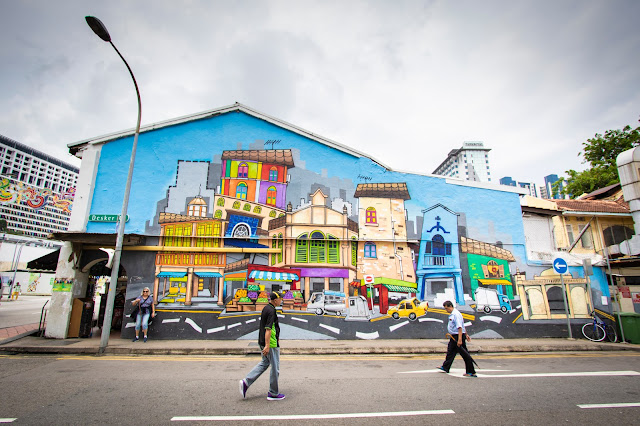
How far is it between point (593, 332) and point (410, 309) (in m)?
7.07

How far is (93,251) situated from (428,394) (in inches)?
475

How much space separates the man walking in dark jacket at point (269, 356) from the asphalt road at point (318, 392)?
18 centimetres

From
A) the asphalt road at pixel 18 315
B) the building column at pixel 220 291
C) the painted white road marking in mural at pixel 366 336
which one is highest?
the building column at pixel 220 291

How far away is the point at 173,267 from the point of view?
11789 millimetres

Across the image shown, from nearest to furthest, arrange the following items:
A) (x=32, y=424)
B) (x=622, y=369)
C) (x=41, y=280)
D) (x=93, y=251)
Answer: (x=32, y=424)
(x=622, y=369)
(x=93, y=251)
(x=41, y=280)

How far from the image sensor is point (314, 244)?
12.6m

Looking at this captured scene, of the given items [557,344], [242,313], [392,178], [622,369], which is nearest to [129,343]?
[242,313]

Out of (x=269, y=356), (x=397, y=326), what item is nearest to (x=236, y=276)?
(x=397, y=326)

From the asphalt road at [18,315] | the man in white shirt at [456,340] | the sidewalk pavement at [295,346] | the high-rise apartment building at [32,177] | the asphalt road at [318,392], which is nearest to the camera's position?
the asphalt road at [318,392]

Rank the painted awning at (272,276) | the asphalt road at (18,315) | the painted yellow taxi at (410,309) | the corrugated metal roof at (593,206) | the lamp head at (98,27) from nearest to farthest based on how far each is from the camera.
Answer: the lamp head at (98,27) < the painted awning at (272,276) < the painted yellow taxi at (410,309) < the corrugated metal roof at (593,206) < the asphalt road at (18,315)

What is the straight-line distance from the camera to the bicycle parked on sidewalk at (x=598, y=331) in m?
12.3

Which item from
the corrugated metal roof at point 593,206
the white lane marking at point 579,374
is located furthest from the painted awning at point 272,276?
the corrugated metal roof at point 593,206

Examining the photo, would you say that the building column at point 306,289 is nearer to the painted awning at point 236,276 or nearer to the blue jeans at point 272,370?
the painted awning at point 236,276

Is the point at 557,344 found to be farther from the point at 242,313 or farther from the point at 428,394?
the point at 242,313
